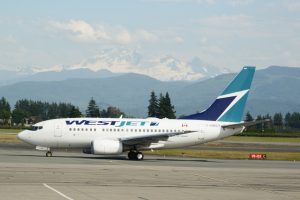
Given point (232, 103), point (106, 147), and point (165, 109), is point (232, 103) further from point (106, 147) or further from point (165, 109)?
point (165, 109)

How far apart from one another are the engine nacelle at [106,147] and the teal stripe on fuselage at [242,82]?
9.55 meters

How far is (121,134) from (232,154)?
1355 centimetres

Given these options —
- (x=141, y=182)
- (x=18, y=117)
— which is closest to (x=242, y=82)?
(x=141, y=182)

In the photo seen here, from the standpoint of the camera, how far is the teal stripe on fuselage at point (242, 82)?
171 feet

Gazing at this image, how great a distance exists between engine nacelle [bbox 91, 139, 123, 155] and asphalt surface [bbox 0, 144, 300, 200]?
8.79 metres

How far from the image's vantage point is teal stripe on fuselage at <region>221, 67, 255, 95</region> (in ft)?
171

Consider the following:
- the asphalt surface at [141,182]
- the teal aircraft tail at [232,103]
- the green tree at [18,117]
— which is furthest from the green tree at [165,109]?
the asphalt surface at [141,182]

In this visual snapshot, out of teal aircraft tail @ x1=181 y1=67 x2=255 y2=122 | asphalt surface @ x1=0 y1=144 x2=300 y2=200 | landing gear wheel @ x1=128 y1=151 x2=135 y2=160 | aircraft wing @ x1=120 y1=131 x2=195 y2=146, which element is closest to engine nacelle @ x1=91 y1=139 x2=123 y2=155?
aircraft wing @ x1=120 y1=131 x2=195 y2=146

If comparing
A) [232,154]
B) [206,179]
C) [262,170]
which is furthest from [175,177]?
[232,154]

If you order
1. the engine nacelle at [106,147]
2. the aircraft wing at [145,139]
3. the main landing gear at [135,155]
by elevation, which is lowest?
the main landing gear at [135,155]

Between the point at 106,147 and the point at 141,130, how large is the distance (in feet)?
11.8

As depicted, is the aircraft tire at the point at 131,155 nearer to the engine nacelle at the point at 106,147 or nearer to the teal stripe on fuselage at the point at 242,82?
the engine nacelle at the point at 106,147

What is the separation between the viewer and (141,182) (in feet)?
99.8

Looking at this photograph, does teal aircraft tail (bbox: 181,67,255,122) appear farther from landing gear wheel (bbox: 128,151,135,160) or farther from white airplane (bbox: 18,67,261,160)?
landing gear wheel (bbox: 128,151,135,160)
